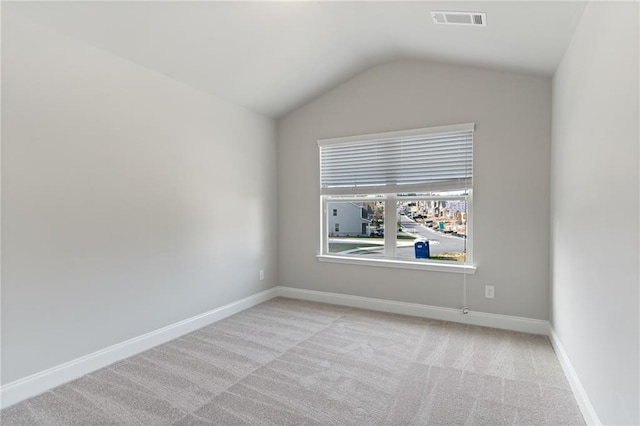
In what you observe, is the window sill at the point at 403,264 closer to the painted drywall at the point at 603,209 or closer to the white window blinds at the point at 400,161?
the white window blinds at the point at 400,161

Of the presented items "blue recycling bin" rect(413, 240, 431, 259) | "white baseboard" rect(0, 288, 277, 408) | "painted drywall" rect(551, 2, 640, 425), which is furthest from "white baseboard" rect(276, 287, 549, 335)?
"white baseboard" rect(0, 288, 277, 408)

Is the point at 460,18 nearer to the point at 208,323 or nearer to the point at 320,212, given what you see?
the point at 320,212

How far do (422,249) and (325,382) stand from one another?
6.64 ft

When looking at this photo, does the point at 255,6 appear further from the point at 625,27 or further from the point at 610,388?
the point at 610,388

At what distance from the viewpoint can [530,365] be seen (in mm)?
2543

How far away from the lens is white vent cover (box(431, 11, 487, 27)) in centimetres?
239

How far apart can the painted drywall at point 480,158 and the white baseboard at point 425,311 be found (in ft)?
0.20

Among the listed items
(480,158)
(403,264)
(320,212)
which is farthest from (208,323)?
(480,158)

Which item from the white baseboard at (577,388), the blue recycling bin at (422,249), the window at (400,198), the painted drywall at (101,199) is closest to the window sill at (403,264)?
the window at (400,198)

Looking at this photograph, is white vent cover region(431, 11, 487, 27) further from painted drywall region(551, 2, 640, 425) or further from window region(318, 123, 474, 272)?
window region(318, 123, 474, 272)

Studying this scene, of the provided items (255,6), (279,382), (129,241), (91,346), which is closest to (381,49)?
(255,6)

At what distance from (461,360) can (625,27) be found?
7.44 feet

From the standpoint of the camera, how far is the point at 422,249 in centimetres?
384

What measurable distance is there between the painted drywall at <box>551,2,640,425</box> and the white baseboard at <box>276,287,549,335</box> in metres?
0.70
